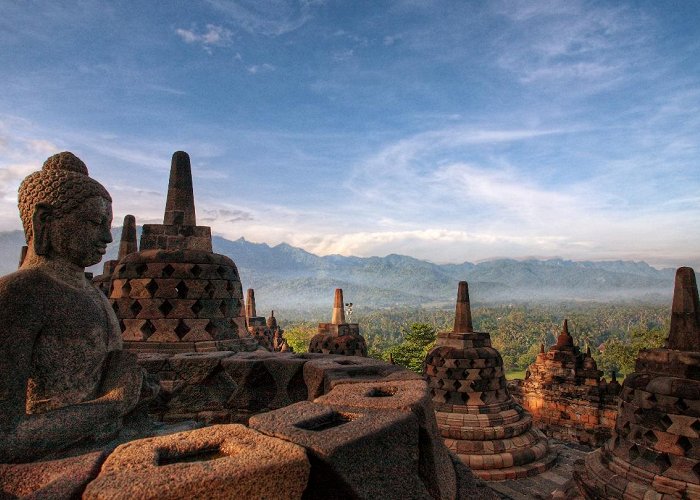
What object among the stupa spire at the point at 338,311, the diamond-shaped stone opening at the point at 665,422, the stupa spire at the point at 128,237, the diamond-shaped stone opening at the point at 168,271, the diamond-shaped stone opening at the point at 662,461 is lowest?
the diamond-shaped stone opening at the point at 662,461

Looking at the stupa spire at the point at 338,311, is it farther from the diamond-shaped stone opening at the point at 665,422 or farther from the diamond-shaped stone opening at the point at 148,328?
the diamond-shaped stone opening at the point at 665,422

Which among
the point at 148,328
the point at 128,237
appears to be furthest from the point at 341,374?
the point at 128,237

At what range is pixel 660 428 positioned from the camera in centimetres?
547

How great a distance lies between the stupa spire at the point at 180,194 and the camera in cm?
614

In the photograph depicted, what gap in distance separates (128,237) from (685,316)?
9391 mm

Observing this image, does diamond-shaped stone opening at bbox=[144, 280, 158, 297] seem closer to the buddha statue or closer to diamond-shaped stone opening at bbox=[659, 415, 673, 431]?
the buddha statue

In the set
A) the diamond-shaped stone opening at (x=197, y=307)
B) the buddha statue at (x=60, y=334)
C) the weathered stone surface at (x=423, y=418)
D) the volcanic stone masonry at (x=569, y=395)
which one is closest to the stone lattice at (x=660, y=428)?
the weathered stone surface at (x=423, y=418)

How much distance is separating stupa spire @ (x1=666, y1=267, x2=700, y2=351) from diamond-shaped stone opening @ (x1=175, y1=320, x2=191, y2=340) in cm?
609

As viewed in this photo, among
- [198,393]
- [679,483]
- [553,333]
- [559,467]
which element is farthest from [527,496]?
[553,333]

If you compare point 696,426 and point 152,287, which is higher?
point 152,287

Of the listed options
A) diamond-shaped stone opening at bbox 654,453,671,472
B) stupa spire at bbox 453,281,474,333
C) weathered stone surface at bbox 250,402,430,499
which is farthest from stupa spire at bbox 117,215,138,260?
diamond-shaped stone opening at bbox 654,453,671,472

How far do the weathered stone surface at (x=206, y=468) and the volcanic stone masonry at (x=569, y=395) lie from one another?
12.3 meters

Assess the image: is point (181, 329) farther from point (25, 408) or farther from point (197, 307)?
point (25, 408)

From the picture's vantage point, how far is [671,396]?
546cm
